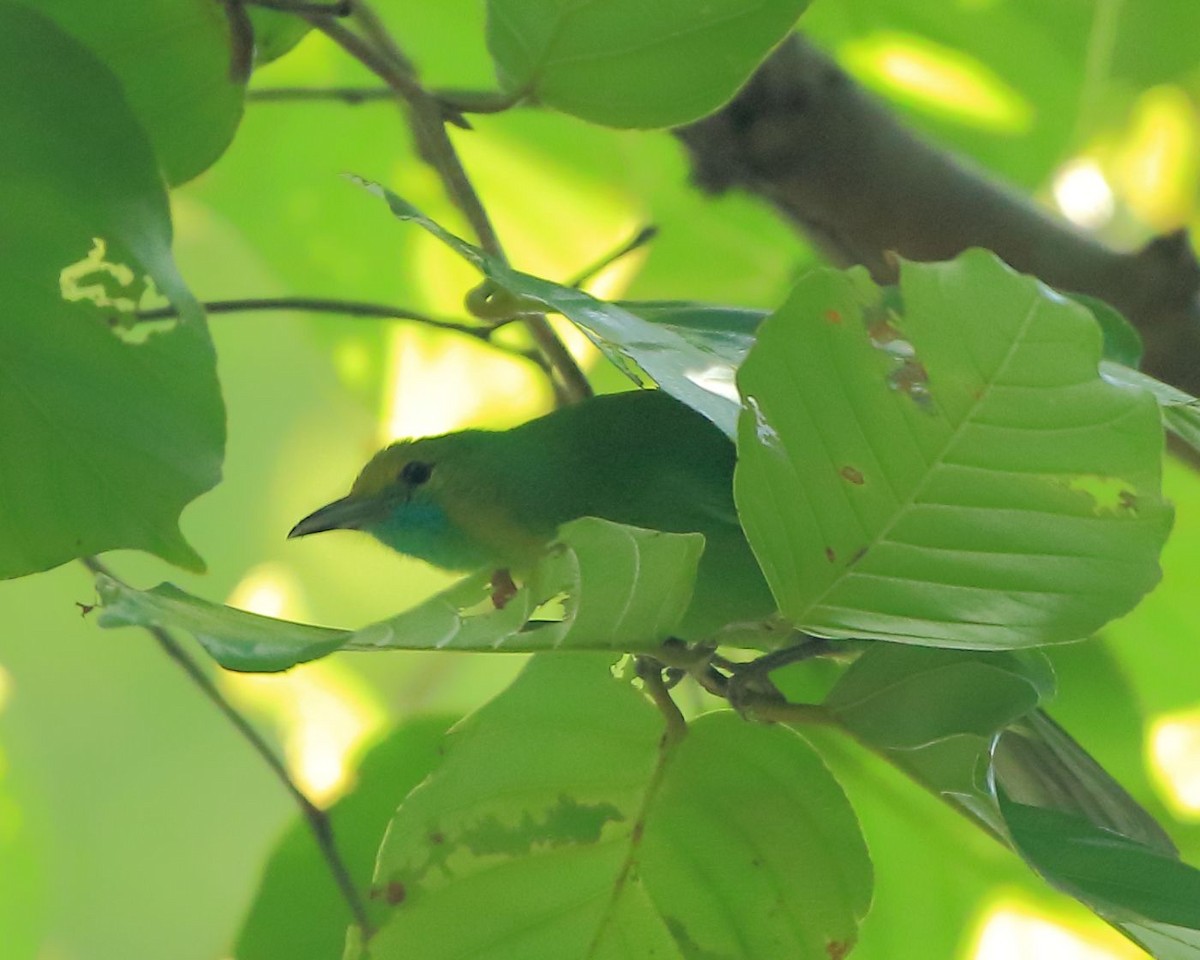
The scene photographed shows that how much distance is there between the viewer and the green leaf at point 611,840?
28.5 inches

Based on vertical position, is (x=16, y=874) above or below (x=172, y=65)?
below

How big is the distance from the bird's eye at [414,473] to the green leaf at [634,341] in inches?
14.0

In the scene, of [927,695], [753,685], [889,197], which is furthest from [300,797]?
[889,197]

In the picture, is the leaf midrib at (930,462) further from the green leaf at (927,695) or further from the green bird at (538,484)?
the green bird at (538,484)

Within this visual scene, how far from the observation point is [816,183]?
4.10 ft

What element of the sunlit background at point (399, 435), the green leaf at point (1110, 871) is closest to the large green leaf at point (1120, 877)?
the green leaf at point (1110, 871)

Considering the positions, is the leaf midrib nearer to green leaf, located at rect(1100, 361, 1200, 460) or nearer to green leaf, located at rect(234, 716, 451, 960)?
green leaf, located at rect(1100, 361, 1200, 460)

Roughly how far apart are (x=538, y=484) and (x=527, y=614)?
1.36 feet

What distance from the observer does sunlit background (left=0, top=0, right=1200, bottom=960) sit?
1.05 meters

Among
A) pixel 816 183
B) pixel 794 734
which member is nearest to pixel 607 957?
pixel 794 734

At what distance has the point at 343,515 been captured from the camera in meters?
0.94

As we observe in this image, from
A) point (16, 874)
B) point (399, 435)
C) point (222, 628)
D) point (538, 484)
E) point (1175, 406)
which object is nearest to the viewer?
point (222, 628)

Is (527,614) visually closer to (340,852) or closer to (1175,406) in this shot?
(1175,406)

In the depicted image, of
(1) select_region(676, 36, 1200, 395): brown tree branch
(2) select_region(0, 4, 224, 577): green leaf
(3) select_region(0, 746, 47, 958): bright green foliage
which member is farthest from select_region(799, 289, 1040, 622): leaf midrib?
(3) select_region(0, 746, 47, 958): bright green foliage
